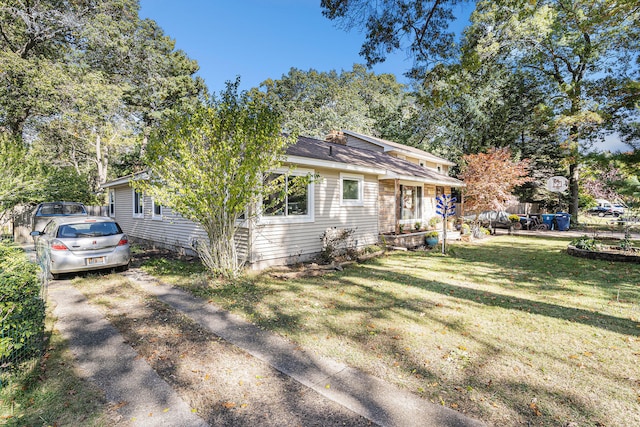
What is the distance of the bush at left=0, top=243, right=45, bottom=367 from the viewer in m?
2.91

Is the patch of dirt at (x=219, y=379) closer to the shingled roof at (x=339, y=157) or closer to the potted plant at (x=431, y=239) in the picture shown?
the shingled roof at (x=339, y=157)

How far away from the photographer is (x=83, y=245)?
7.28 meters

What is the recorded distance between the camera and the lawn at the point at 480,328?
10.0ft

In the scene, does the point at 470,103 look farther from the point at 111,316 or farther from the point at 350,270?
the point at 111,316

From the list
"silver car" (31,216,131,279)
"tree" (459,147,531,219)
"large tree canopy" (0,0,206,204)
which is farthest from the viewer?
"large tree canopy" (0,0,206,204)

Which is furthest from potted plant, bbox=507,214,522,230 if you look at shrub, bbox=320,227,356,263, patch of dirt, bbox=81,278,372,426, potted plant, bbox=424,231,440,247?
patch of dirt, bbox=81,278,372,426

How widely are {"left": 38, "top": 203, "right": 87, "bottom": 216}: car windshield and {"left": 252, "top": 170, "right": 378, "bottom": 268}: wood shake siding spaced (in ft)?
33.8

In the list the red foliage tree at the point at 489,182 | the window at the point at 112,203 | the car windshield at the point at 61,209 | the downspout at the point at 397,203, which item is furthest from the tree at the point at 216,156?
the red foliage tree at the point at 489,182

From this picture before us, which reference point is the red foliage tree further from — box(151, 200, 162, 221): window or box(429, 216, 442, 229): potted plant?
box(151, 200, 162, 221): window

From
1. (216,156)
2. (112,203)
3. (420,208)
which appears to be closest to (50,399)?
(216,156)

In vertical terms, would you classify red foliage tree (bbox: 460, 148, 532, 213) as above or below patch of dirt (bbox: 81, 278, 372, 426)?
above

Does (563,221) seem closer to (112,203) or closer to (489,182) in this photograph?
(489,182)

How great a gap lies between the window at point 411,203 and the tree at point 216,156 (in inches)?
357

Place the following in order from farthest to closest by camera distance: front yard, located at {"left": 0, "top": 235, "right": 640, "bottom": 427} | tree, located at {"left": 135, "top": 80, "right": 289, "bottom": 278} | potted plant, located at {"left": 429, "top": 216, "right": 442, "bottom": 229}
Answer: potted plant, located at {"left": 429, "top": 216, "right": 442, "bottom": 229}
tree, located at {"left": 135, "top": 80, "right": 289, "bottom": 278}
front yard, located at {"left": 0, "top": 235, "right": 640, "bottom": 427}
